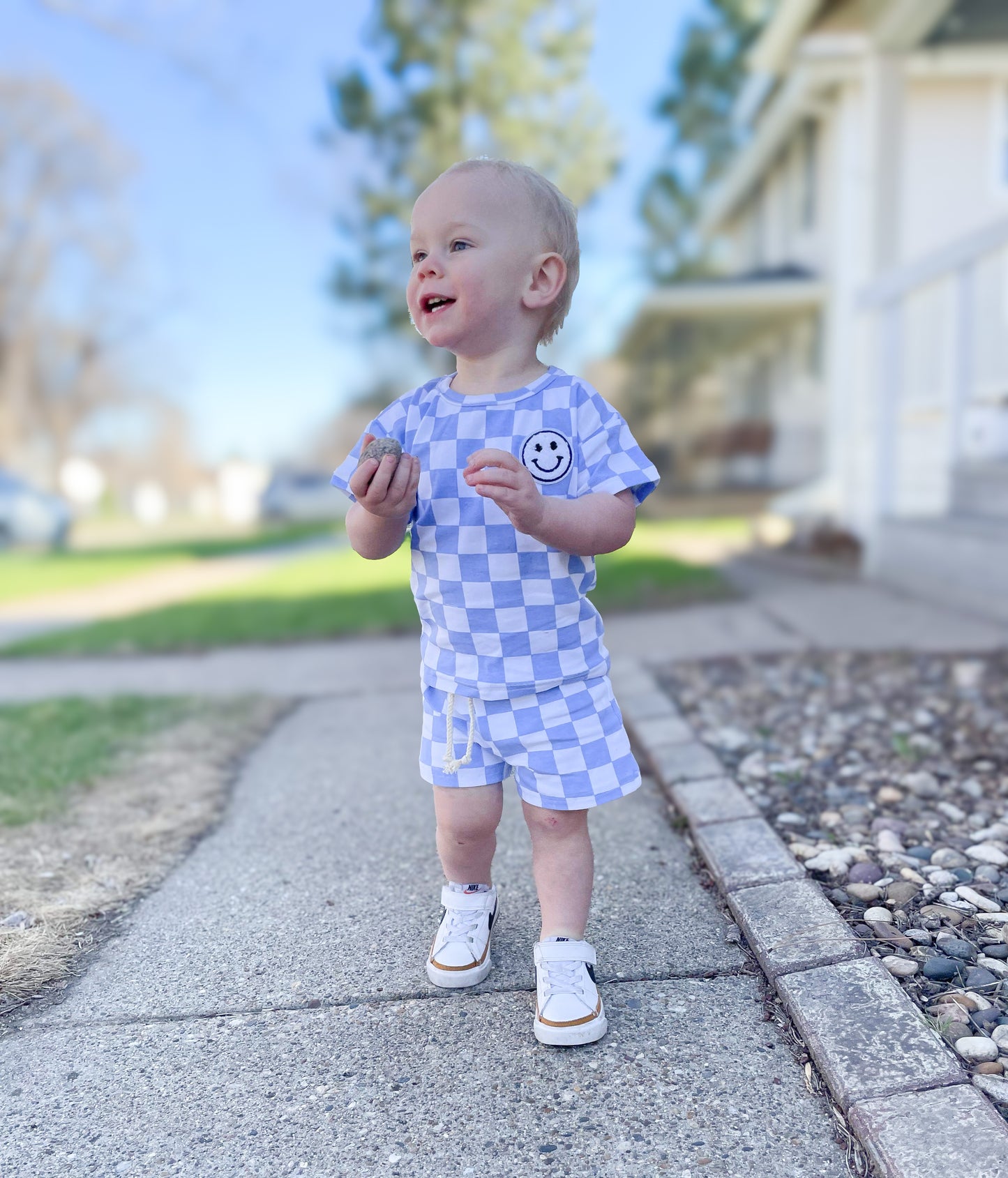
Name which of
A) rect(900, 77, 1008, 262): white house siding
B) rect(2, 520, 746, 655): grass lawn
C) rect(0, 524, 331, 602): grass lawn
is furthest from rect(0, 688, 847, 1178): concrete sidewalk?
rect(900, 77, 1008, 262): white house siding

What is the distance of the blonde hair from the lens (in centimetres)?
155

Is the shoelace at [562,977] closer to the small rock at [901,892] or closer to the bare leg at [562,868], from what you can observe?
the bare leg at [562,868]

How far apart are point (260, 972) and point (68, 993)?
318 millimetres

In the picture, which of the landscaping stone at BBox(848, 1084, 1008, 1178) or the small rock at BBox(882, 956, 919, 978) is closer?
the landscaping stone at BBox(848, 1084, 1008, 1178)

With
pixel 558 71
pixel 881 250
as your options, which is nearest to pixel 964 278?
pixel 881 250

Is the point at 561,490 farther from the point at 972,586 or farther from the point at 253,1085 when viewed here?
the point at 972,586

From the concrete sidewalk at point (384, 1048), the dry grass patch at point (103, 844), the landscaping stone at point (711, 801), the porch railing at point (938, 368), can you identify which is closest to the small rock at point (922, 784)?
the landscaping stone at point (711, 801)

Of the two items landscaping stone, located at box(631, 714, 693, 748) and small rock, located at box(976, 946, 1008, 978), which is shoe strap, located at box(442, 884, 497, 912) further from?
landscaping stone, located at box(631, 714, 693, 748)

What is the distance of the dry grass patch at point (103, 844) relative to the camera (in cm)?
179

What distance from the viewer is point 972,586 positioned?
14.5ft

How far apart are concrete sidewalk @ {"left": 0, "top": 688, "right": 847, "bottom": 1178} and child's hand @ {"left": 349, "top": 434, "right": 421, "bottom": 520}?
2.63ft

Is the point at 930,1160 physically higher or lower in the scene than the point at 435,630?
lower

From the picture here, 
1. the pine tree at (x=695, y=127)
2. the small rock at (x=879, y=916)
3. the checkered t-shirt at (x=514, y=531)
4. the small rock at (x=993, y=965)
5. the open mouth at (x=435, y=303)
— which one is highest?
the pine tree at (x=695, y=127)

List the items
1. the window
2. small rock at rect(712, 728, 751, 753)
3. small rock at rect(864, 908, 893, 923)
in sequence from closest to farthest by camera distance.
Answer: small rock at rect(864, 908, 893, 923) → small rock at rect(712, 728, 751, 753) → the window
